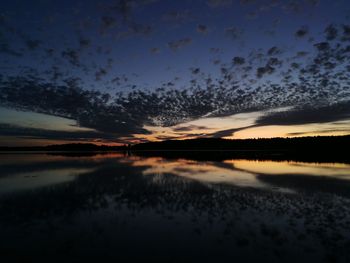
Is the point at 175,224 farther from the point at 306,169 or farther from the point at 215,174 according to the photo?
the point at 306,169

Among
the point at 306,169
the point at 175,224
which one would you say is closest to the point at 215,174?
the point at 306,169

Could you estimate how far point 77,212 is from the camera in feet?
39.3

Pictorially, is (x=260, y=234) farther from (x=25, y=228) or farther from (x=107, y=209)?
(x=25, y=228)

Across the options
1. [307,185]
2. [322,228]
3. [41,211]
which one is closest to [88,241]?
[41,211]

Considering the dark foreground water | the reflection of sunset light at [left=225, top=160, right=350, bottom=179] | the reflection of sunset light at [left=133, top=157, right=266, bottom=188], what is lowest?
the dark foreground water

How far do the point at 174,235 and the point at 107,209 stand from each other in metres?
4.60

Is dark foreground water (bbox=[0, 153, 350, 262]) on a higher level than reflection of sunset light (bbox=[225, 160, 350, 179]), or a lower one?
lower

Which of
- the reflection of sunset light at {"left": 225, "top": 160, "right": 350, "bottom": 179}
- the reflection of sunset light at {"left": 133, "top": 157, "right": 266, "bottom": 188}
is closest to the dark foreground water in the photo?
the reflection of sunset light at {"left": 133, "top": 157, "right": 266, "bottom": 188}

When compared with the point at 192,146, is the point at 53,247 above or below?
below

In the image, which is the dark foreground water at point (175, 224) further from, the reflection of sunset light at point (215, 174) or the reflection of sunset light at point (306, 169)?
the reflection of sunset light at point (306, 169)

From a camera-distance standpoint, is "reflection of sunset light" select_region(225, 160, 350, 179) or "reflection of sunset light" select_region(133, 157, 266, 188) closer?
"reflection of sunset light" select_region(133, 157, 266, 188)

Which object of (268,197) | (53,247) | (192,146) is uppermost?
(192,146)

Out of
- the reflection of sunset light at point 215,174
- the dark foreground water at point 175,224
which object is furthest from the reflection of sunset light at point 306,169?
the dark foreground water at point 175,224

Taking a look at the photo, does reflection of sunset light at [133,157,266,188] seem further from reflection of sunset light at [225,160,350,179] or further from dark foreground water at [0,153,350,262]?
dark foreground water at [0,153,350,262]
